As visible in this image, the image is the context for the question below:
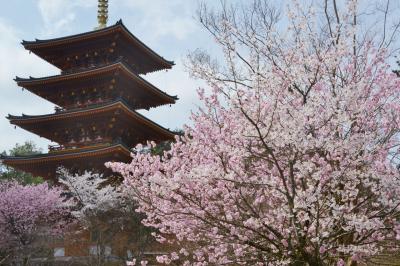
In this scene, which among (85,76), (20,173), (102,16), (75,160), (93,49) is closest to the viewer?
(75,160)

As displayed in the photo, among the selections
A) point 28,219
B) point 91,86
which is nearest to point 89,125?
point 91,86

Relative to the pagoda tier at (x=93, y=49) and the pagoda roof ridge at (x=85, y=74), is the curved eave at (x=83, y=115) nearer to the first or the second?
the pagoda roof ridge at (x=85, y=74)

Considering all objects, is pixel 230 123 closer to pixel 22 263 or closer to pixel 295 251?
pixel 295 251

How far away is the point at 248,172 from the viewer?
6.91m

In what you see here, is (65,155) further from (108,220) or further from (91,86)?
(108,220)

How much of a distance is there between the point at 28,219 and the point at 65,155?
3.29m

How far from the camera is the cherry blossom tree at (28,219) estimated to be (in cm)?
1803

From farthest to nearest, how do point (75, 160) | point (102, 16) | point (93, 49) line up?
point (102, 16), point (93, 49), point (75, 160)

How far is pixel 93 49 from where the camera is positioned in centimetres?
2427

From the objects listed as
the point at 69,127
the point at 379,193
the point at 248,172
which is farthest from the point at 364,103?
the point at 69,127

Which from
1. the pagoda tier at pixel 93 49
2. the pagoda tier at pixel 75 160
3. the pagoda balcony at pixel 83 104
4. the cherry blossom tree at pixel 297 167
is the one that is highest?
the pagoda tier at pixel 93 49

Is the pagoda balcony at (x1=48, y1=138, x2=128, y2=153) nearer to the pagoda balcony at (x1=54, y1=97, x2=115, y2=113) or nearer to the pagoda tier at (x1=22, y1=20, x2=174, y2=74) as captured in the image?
the pagoda balcony at (x1=54, y1=97, x2=115, y2=113)

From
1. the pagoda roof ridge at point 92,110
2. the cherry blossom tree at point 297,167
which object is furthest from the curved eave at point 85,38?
the cherry blossom tree at point 297,167

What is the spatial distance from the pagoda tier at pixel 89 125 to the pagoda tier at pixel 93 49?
3003 millimetres
